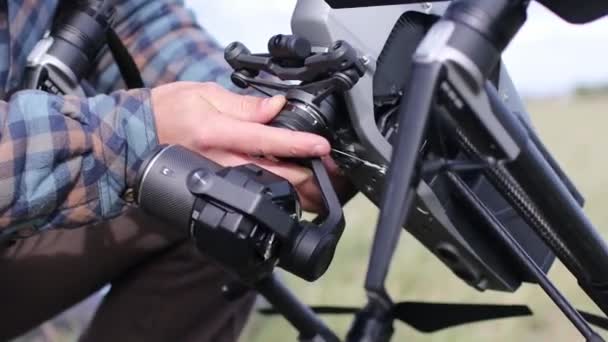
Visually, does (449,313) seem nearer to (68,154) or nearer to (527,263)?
(527,263)

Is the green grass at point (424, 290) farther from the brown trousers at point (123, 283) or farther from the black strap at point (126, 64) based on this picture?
the black strap at point (126, 64)

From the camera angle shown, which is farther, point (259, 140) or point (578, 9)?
point (259, 140)

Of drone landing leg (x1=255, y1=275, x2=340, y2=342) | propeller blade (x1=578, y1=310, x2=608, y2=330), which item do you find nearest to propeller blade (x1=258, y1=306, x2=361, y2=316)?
drone landing leg (x1=255, y1=275, x2=340, y2=342)

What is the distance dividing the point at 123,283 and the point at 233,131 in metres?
0.52

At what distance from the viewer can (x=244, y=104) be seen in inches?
34.5

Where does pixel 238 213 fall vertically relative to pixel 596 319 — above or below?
above

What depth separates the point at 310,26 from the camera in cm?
85

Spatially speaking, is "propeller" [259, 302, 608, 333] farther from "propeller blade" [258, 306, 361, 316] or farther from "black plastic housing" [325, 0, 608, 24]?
"black plastic housing" [325, 0, 608, 24]

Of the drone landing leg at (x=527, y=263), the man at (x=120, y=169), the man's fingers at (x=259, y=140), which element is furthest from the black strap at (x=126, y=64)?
the drone landing leg at (x=527, y=263)

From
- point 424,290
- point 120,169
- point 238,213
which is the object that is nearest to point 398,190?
point 238,213

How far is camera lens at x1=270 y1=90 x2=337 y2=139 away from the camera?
0.83 metres

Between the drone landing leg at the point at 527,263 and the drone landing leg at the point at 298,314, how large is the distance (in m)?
0.34

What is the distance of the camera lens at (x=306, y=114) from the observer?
2.71 ft

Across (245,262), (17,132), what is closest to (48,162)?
(17,132)
